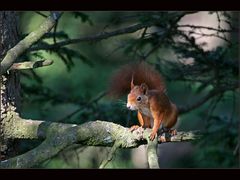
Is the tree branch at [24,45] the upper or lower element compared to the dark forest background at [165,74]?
upper

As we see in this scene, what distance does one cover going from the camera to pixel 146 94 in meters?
3.58

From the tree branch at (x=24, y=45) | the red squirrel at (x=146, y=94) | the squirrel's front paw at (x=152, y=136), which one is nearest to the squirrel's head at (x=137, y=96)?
the red squirrel at (x=146, y=94)

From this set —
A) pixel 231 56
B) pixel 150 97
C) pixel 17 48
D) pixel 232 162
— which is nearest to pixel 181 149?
pixel 232 162

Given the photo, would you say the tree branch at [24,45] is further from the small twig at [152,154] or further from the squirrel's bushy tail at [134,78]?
the small twig at [152,154]

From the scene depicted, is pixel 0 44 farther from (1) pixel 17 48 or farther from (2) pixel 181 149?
(2) pixel 181 149

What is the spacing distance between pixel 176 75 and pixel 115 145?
91.5 inches

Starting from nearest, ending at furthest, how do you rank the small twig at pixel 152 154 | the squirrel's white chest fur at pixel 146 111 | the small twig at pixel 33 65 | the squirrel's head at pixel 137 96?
the small twig at pixel 152 154 → the small twig at pixel 33 65 → the squirrel's head at pixel 137 96 → the squirrel's white chest fur at pixel 146 111

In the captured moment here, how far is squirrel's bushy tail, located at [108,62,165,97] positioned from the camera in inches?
130

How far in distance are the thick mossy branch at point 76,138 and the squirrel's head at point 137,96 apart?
624 millimetres

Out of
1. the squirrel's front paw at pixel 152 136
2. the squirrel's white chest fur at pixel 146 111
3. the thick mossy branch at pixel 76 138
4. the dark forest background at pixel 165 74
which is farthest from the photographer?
the dark forest background at pixel 165 74

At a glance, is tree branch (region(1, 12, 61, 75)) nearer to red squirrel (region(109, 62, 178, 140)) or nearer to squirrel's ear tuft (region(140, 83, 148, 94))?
red squirrel (region(109, 62, 178, 140))

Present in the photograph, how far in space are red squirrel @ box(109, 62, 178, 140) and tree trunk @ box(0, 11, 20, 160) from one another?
0.53 m

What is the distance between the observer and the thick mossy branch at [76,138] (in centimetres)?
261

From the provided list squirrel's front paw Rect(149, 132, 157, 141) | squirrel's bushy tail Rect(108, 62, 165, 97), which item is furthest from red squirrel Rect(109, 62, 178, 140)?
squirrel's front paw Rect(149, 132, 157, 141)
